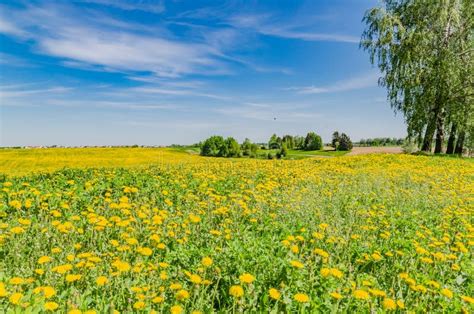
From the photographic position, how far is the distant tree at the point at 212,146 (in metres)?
67.0

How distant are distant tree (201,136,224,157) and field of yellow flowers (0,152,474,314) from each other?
58.0 m

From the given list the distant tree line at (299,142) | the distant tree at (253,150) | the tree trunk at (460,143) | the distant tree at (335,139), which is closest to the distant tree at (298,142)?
the distant tree line at (299,142)

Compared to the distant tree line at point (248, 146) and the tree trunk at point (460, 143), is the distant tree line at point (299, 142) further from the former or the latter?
the tree trunk at point (460, 143)

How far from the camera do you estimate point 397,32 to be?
27.1 m

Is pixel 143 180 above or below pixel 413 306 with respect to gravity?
above

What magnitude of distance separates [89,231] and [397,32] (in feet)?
95.3

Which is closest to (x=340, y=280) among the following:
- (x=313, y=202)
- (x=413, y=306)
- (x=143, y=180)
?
(x=413, y=306)

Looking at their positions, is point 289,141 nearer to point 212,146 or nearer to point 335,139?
→ point 335,139

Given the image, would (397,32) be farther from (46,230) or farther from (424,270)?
(46,230)

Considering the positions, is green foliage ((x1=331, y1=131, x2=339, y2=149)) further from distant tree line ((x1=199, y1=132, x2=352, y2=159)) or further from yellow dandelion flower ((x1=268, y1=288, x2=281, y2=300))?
yellow dandelion flower ((x1=268, y1=288, x2=281, y2=300))

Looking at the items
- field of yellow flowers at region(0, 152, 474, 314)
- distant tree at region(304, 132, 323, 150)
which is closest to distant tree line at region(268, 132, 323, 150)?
distant tree at region(304, 132, 323, 150)

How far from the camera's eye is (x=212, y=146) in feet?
222

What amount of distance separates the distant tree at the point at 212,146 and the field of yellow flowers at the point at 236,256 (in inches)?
2284

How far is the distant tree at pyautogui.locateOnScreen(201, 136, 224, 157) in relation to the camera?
6700cm
